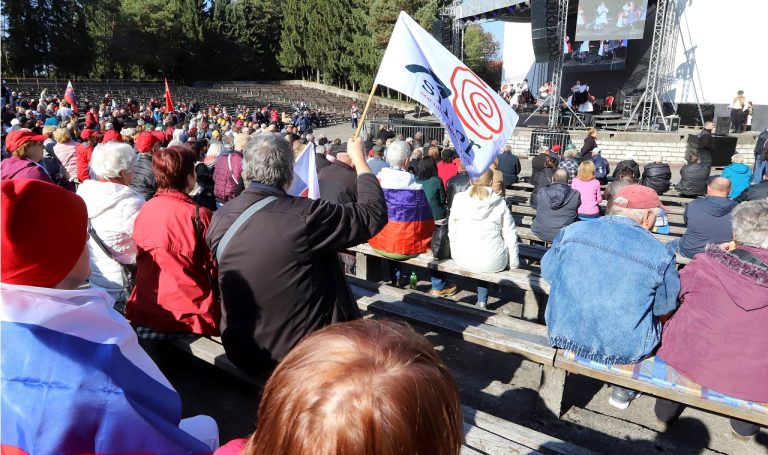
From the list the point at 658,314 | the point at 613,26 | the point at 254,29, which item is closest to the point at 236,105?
the point at 254,29

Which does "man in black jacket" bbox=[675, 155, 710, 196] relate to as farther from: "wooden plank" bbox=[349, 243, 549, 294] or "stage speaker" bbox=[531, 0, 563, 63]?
"stage speaker" bbox=[531, 0, 563, 63]

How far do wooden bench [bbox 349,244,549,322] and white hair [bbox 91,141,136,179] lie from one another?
2394 mm

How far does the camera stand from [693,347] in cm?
264

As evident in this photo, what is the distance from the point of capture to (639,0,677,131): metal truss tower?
17.1 meters

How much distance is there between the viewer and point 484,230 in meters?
4.27

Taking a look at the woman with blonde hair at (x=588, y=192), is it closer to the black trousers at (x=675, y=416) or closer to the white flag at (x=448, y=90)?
the white flag at (x=448, y=90)

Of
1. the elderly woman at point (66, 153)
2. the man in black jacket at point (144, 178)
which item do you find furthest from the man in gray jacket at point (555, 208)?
the elderly woman at point (66, 153)

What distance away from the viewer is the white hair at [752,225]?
256 cm

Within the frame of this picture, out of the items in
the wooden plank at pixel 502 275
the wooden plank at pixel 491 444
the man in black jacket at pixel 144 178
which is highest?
the man in black jacket at pixel 144 178

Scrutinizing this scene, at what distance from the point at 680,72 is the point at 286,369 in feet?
81.2

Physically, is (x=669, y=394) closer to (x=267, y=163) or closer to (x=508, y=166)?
(x=267, y=163)

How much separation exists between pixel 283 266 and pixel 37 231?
3.58 ft

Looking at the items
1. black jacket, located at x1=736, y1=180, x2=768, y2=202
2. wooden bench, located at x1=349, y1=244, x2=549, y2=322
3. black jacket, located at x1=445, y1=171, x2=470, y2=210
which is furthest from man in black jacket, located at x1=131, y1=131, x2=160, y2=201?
black jacket, located at x1=736, y1=180, x2=768, y2=202

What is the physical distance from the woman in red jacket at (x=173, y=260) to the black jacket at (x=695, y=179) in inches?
Answer: 327
